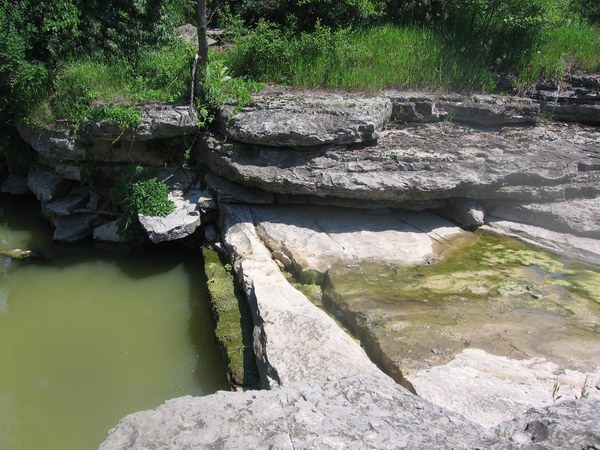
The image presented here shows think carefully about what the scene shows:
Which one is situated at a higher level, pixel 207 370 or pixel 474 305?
pixel 474 305

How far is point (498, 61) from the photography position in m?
9.13

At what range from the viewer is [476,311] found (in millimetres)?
4672

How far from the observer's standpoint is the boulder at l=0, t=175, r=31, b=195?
9516 mm

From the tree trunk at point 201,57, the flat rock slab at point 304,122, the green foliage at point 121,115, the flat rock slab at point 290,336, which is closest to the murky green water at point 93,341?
the flat rock slab at point 290,336

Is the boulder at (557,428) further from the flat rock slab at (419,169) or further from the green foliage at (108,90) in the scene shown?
the green foliage at (108,90)

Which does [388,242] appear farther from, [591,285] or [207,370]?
[207,370]

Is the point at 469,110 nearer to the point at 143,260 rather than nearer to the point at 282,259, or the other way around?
the point at 282,259

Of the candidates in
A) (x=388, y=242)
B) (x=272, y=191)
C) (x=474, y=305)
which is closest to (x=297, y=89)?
(x=272, y=191)

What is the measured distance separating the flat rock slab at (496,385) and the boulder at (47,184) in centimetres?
673

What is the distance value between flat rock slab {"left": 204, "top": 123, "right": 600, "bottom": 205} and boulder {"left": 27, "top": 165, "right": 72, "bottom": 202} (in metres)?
2.82

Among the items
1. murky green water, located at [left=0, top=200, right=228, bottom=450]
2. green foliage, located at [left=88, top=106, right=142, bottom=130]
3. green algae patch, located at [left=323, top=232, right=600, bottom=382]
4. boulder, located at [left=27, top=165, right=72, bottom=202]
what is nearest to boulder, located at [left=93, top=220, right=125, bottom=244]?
murky green water, located at [left=0, top=200, right=228, bottom=450]

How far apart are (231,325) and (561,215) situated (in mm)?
4149

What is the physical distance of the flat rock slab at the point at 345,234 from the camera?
5.80 meters

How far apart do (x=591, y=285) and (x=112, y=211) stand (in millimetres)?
6388
